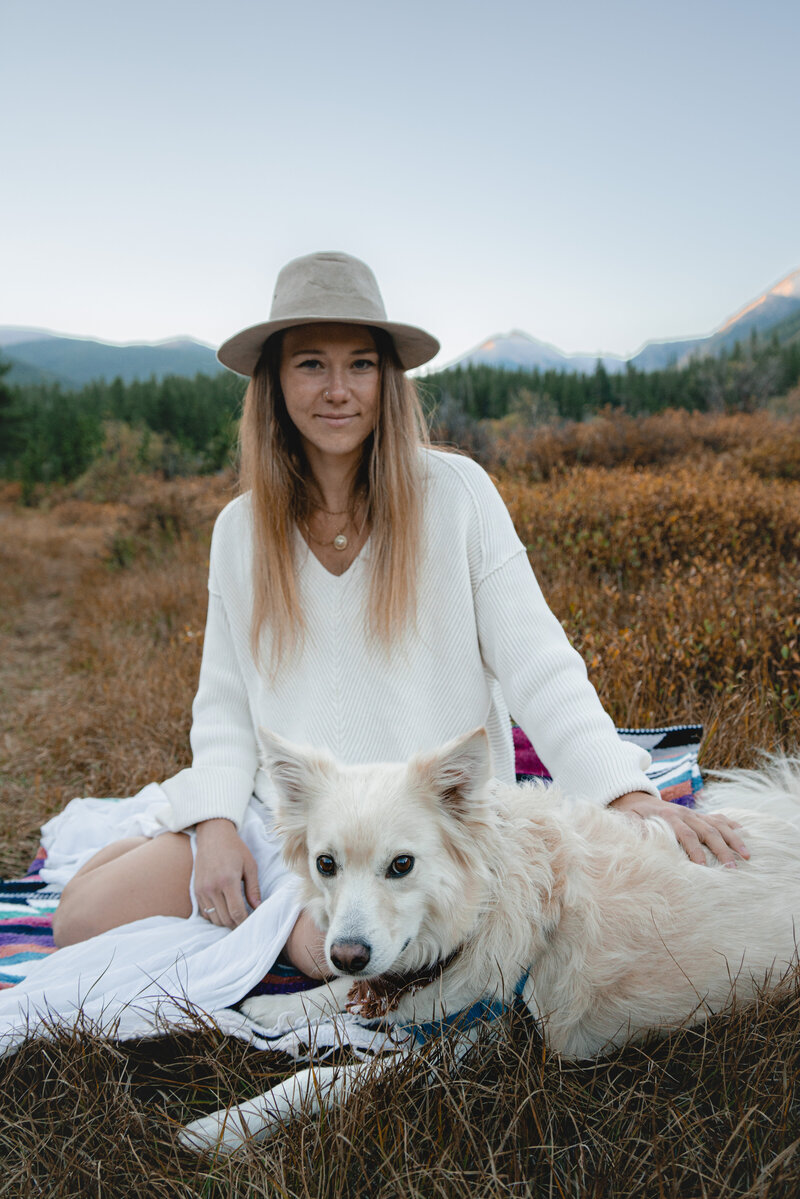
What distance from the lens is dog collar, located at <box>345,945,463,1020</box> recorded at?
1.79 meters

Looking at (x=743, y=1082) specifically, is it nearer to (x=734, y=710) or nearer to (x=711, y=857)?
(x=711, y=857)

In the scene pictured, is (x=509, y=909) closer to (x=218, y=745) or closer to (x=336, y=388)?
(x=218, y=745)

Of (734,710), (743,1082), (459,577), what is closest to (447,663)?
(459,577)

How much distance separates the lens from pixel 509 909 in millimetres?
1735

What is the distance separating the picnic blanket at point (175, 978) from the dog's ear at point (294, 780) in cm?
37

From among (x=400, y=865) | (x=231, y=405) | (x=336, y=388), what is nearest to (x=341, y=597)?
(x=336, y=388)

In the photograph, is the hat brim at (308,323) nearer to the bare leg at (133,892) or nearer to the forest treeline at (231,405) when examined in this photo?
the forest treeline at (231,405)

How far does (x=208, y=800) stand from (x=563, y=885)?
1.32m

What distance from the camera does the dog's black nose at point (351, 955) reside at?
1.56m

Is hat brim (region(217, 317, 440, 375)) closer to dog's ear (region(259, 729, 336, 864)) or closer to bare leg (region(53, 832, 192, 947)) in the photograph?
dog's ear (region(259, 729, 336, 864))

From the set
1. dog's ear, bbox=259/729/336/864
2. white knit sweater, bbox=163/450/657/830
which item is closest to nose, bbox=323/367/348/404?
white knit sweater, bbox=163/450/657/830

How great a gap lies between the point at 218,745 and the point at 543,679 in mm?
1267

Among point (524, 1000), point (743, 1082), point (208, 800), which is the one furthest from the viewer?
point (208, 800)

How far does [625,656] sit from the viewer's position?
422cm
